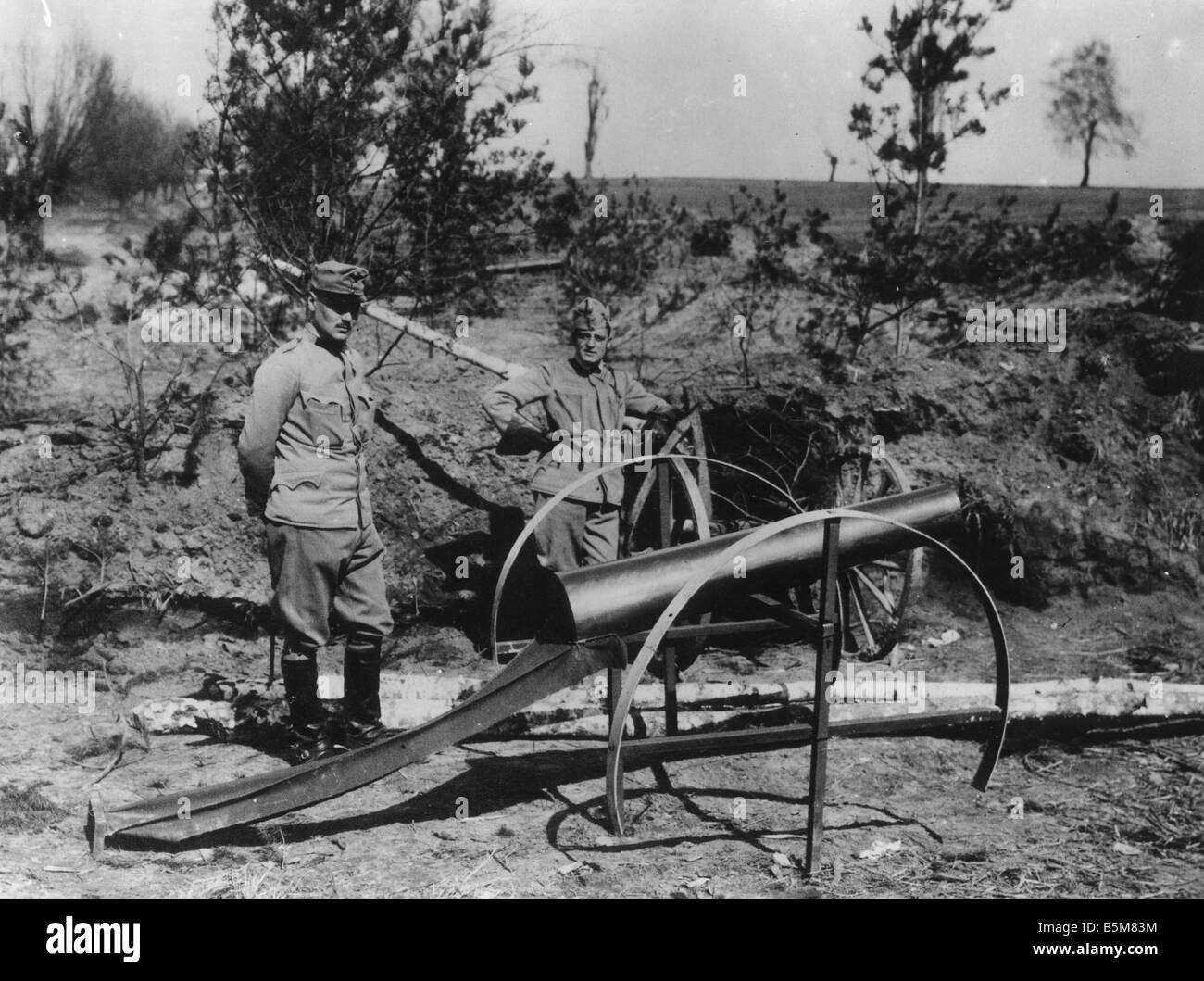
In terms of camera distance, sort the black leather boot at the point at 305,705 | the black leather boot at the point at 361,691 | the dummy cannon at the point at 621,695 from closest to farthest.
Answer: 1. the dummy cannon at the point at 621,695
2. the black leather boot at the point at 305,705
3. the black leather boot at the point at 361,691

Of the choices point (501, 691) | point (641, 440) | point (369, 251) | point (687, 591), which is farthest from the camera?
point (369, 251)

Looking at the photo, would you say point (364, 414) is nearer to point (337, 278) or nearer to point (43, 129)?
point (337, 278)

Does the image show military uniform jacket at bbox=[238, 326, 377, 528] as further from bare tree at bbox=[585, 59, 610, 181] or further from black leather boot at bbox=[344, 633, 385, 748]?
bare tree at bbox=[585, 59, 610, 181]

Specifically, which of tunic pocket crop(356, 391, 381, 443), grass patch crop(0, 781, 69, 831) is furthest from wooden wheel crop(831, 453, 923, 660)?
grass patch crop(0, 781, 69, 831)

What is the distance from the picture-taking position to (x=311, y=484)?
4305mm

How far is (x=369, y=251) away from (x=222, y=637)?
2530 mm

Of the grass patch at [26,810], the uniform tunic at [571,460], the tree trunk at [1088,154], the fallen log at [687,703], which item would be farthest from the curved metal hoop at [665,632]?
Answer: the tree trunk at [1088,154]

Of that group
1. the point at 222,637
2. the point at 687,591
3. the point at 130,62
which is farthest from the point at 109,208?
the point at 687,591

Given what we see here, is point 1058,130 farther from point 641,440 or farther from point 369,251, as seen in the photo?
point 369,251

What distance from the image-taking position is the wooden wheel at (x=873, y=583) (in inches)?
182

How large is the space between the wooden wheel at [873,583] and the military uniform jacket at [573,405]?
46.7 inches

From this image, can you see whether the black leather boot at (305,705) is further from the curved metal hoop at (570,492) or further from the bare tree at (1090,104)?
the bare tree at (1090,104)

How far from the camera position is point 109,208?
10711 mm

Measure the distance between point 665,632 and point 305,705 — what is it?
1.84 meters
